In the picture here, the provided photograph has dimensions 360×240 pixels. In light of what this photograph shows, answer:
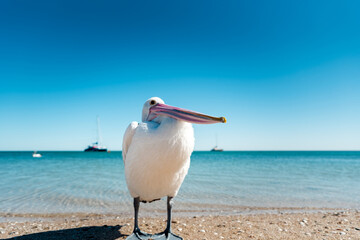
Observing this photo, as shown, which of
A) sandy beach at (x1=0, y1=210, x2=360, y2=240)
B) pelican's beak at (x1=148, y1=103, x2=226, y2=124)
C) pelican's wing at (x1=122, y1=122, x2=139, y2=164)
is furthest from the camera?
sandy beach at (x1=0, y1=210, x2=360, y2=240)

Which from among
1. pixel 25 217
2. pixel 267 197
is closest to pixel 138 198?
pixel 25 217

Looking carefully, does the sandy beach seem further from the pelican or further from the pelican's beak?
the pelican's beak

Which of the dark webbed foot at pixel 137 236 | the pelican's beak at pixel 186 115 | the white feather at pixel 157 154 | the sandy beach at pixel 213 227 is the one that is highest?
the pelican's beak at pixel 186 115

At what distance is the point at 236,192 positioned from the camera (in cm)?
757

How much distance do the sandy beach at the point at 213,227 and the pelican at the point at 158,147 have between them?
2.40ft

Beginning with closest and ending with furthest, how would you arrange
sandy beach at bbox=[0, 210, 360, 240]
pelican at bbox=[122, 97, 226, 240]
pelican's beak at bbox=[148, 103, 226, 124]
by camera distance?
pelican's beak at bbox=[148, 103, 226, 124] → pelican at bbox=[122, 97, 226, 240] → sandy beach at bbox=[0, 210, 360, 240]

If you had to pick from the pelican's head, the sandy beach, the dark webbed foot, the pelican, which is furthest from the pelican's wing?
the sandy beach

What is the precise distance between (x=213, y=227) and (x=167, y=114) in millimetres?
2357

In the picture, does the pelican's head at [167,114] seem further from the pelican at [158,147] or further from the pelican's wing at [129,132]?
the pelican's wing at [129,132]

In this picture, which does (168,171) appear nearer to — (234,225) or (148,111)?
(148,111)

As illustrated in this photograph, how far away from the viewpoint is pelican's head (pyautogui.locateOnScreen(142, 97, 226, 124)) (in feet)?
8.50

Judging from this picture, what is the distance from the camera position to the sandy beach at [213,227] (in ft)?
11.8

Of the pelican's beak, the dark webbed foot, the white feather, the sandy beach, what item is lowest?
the sandy beach

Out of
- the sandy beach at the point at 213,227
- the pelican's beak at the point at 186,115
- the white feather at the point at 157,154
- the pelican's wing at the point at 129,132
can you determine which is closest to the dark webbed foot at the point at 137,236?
the sandy beach at the point at 213,227
